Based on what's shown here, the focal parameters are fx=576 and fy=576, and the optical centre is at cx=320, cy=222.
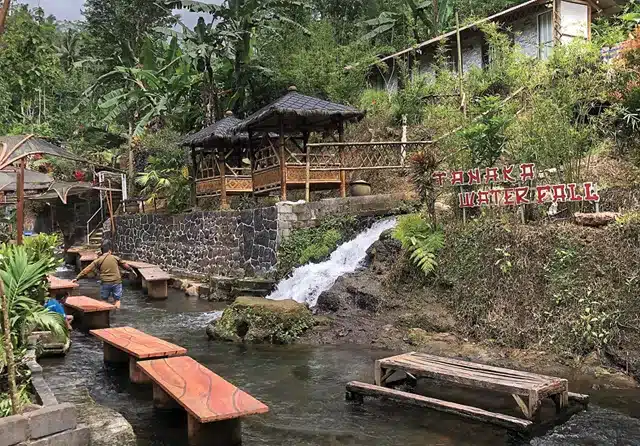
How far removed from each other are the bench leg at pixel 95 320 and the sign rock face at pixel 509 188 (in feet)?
23.6

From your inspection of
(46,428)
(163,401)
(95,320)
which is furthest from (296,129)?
(46,428)

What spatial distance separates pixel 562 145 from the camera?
10422 mm

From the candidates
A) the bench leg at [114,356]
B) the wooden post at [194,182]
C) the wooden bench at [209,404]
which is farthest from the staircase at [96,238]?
the wooden bench at [209,404]

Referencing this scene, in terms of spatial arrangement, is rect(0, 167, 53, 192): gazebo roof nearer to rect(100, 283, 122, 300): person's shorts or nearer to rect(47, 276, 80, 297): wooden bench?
rect(47, 276, 80, 297): wooden bench

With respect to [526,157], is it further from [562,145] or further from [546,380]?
[546,380]

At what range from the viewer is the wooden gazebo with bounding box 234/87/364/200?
15.3 meters

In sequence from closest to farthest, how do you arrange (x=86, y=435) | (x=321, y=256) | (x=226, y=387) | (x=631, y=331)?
(x=86, y=435) < (x=226, y=387) < (x=631, y=331) < (x=321, y=256)

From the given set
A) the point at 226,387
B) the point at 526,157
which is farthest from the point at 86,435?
the point at 526,157

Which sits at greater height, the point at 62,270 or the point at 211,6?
the point at 211,6

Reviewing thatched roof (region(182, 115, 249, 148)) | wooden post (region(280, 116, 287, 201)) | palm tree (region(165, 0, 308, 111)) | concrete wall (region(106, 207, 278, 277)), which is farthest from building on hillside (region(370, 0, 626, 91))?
concrete wall (region(106, 207, 278, 277))

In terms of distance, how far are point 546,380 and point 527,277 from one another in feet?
10.8

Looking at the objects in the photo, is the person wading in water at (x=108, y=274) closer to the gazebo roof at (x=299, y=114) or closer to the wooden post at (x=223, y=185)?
the gazebo roof at (x=299, y=114)

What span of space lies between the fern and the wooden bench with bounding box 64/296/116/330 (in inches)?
234

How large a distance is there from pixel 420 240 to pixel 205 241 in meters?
9.47
